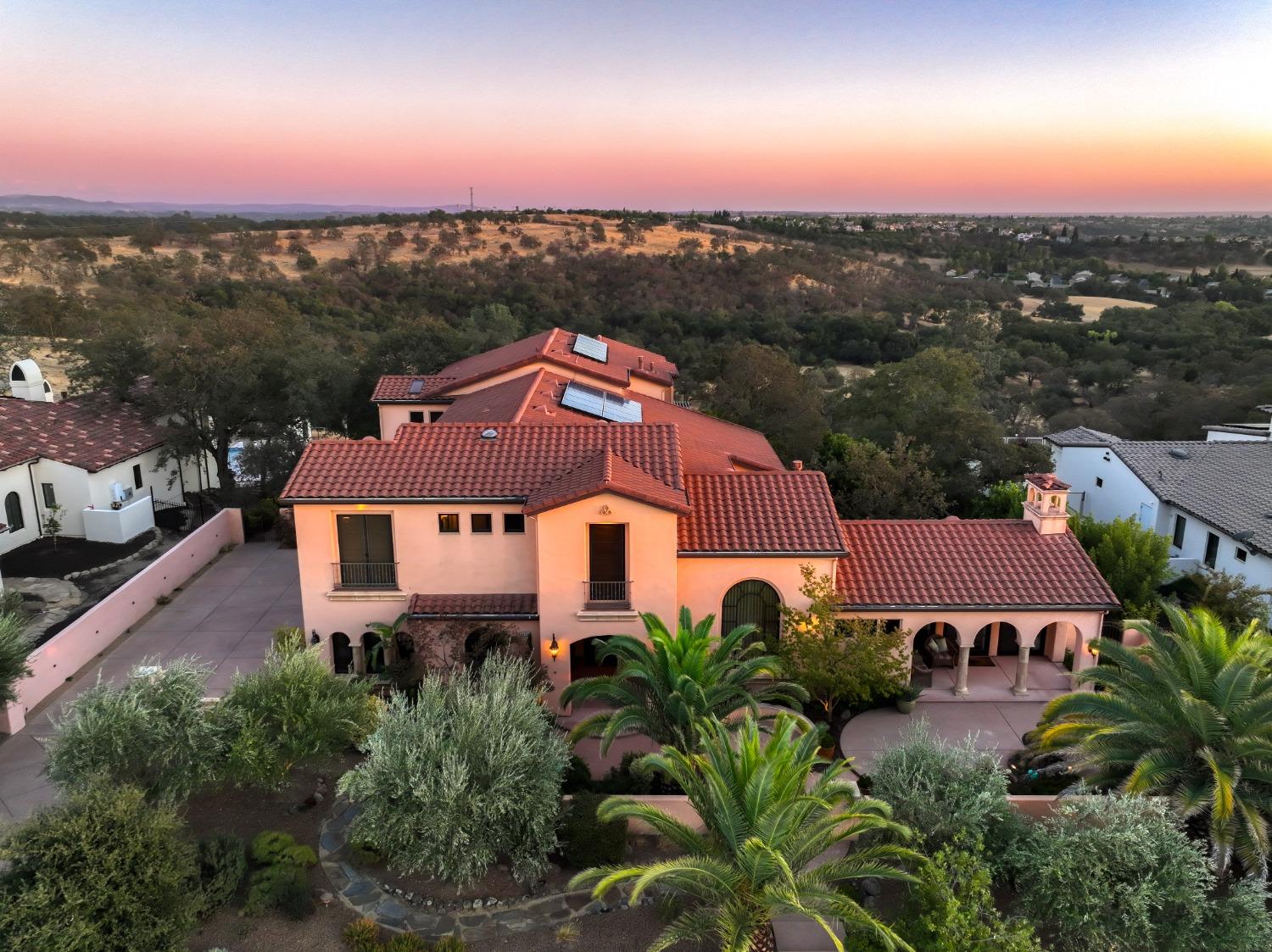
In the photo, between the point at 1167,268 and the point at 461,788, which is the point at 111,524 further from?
the point at 1167,268

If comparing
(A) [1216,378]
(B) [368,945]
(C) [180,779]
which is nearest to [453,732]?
(B) [368,945]

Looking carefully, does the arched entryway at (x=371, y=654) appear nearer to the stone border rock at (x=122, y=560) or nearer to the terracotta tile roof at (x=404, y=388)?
the stone border rock at (x=122, y=560)

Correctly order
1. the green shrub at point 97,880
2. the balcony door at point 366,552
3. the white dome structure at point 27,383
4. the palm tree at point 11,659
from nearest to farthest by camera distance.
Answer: the green shrub at point 97,880
the palm tree at point 11,659
the balcony door at point 366,552
the white dome structure at point 27,383

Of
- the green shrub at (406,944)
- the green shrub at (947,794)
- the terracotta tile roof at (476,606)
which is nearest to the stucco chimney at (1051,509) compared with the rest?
the green shrub at (947,794)

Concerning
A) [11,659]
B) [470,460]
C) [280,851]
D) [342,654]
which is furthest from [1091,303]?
[11,659]

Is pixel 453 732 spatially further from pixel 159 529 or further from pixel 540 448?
pixel 159 529
